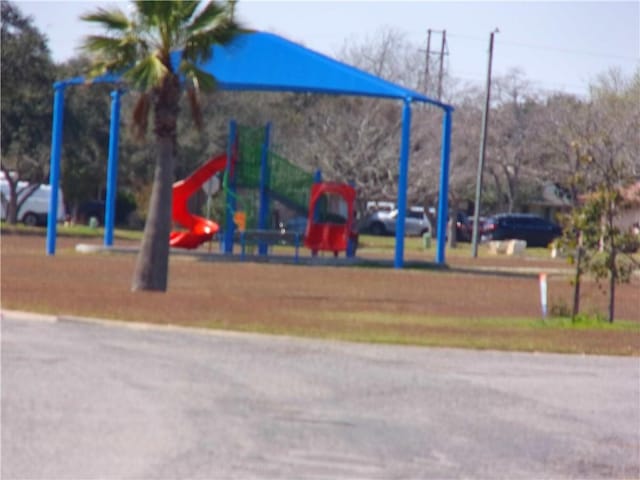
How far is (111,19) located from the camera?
2588 centimetres

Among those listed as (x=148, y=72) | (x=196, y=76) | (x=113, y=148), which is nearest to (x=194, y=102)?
(x=196, y=76)

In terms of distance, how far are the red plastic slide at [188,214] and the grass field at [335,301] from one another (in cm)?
112

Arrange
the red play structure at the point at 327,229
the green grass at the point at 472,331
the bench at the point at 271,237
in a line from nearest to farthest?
the green grass at the point at 472,331, the bench at the point at 271,237, the red play structure at the point at 327,229

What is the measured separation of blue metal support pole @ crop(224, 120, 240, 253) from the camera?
1679 inches

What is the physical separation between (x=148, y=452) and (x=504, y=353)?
896 cm

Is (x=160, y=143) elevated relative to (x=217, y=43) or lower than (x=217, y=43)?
lower

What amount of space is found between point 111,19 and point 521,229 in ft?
145

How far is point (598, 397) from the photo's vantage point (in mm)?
14609

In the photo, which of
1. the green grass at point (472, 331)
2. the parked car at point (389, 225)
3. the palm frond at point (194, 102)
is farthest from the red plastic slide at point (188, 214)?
the parked car at point (389, 225)

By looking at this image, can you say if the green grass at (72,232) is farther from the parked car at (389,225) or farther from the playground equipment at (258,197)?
the parked car at (389,225)

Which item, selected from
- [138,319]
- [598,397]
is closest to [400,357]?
[598,397]

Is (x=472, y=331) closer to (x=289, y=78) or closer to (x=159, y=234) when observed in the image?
(x=159, y=234)

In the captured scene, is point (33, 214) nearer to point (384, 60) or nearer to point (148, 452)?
point (384, 60)

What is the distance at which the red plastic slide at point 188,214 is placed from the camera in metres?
42.8
